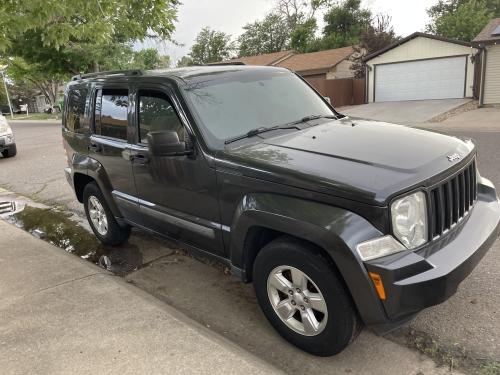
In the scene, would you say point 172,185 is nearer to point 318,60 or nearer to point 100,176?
point 100,176

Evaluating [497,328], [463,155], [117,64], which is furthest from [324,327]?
[117,64]

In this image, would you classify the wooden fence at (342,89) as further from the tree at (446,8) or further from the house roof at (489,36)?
the tree at (446,8)

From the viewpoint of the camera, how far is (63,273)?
4.09 metres

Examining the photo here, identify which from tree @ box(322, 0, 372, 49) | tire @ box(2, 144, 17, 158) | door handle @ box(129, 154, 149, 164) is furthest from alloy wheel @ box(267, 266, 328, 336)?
tree @ box(322, 0, 372, 49)

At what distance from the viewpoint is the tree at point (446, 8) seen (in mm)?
40938

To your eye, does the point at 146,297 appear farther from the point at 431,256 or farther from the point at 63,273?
the point at 431,256

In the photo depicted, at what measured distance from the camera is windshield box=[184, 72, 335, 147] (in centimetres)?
335

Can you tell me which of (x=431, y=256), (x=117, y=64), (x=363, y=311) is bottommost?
(x=363, y=311)

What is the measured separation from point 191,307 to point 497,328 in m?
2.36

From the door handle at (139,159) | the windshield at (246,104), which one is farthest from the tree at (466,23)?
the door handle at (139,159)

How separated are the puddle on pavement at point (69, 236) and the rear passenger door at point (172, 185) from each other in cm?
94

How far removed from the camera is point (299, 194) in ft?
8.48

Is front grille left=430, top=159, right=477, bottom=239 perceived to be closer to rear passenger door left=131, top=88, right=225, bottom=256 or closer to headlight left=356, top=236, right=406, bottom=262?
headlight left=356, top=236, right=406, bottom=262

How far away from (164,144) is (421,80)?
69.4 feet
